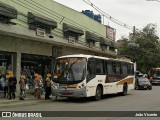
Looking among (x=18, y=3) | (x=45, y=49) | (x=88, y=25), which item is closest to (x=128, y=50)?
(x=88, y=25)

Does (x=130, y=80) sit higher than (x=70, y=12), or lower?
lower

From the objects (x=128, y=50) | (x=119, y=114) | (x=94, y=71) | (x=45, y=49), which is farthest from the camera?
(x=128, y=50)

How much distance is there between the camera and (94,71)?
23.9 meters

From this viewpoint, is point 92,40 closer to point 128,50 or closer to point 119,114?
point 119,114

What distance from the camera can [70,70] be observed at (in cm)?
2275

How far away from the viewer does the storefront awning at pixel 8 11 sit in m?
22.5

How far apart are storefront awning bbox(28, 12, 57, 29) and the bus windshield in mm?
4519

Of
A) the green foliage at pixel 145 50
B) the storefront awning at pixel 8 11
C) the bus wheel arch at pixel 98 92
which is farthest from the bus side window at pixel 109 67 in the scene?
the green foliage at pixel 145 50

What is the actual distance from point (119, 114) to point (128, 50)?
51340mm

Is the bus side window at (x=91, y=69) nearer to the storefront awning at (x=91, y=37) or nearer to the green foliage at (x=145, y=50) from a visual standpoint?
the storefront awning at (x=91, y=37)

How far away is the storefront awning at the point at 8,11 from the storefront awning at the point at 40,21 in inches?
106

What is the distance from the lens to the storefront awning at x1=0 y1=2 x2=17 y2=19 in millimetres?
22453

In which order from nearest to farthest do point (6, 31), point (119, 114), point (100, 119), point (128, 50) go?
point (100, 119) → point (119, 114) → point (6, 31) → point (128, 50)

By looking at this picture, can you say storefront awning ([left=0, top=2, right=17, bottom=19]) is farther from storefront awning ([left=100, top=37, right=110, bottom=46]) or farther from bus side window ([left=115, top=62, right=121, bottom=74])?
storefront awning ([left=100, top=37, right=110, bottom=46])
